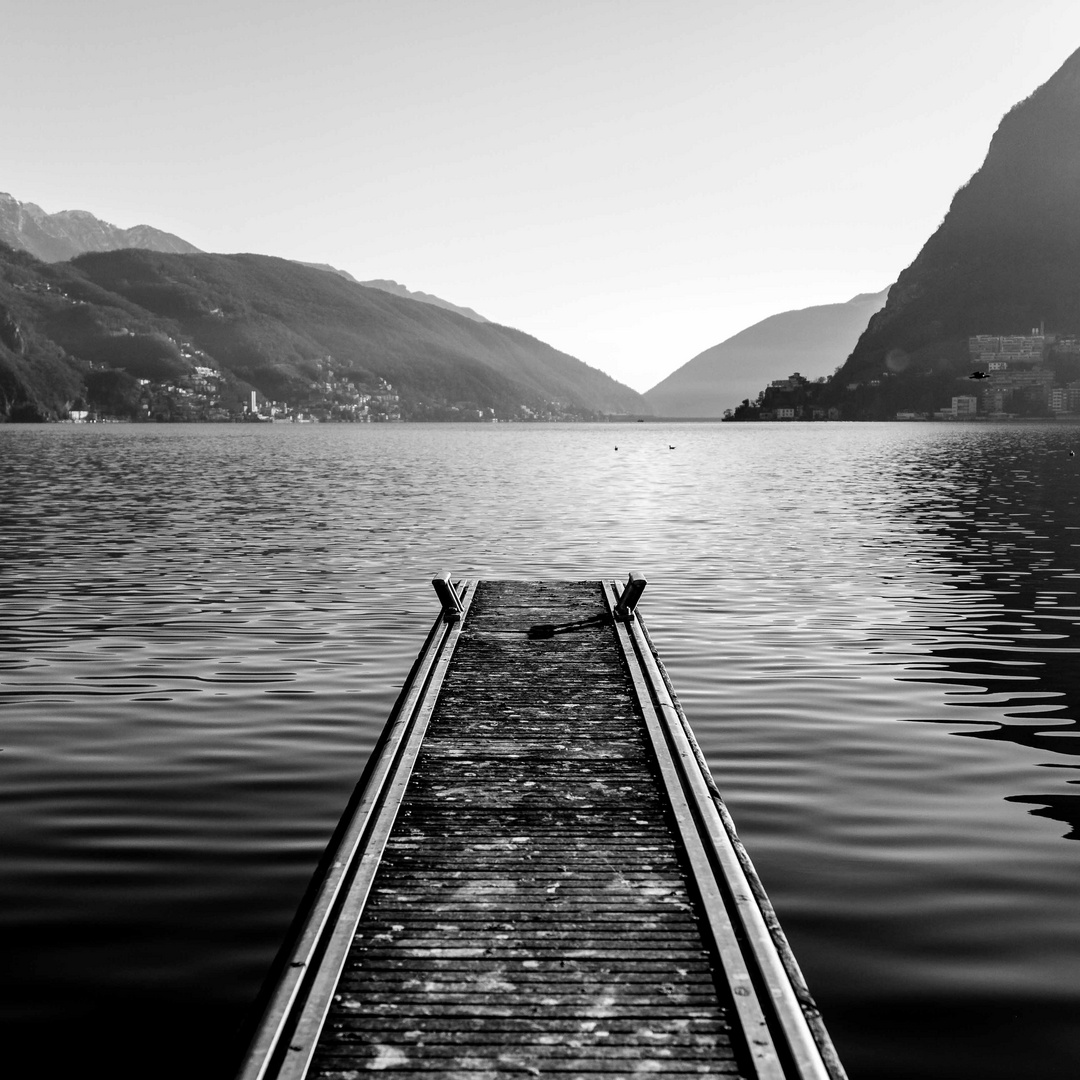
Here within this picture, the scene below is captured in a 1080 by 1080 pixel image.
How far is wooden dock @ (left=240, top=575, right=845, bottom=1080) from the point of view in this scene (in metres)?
6.40

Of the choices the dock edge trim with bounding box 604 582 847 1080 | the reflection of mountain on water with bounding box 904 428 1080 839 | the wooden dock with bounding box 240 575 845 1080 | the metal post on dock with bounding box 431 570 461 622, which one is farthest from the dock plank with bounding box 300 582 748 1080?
the metal post on dock with bounding box 431 570 461 622

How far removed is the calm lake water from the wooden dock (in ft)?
3.64

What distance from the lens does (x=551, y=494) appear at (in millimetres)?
66750

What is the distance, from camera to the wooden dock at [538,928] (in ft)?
21.0

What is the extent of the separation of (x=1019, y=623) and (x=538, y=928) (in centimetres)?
1986

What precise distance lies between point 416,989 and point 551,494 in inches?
2361

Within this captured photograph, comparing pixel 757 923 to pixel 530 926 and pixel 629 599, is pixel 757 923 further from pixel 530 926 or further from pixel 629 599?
pixel 629 599

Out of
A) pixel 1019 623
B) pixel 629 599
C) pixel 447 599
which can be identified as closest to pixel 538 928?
pixel 629 599

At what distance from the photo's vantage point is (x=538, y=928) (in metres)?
7.93

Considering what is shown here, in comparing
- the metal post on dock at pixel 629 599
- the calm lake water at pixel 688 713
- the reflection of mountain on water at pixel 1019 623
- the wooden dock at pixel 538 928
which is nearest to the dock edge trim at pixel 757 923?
the wooden dock at pixel 538 928

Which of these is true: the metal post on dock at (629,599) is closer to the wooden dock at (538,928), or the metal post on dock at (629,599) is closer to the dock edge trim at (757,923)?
the wooden dock at (538,928)

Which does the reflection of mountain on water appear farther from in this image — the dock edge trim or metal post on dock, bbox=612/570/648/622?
metal post on dock, bbox=612/570/648/622

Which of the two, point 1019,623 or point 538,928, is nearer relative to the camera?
point 538,928

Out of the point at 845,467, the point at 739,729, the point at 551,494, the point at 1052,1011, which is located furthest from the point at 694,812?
the point at 845,467
